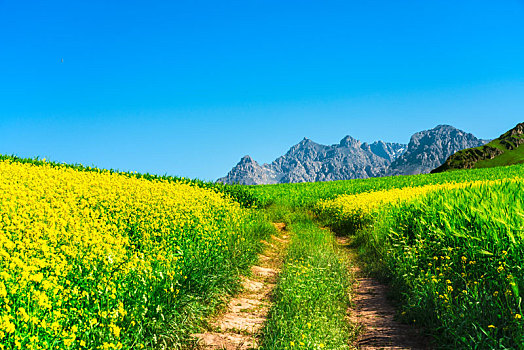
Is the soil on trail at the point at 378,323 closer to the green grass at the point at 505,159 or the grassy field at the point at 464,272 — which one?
the grassy field at the point at 464,272

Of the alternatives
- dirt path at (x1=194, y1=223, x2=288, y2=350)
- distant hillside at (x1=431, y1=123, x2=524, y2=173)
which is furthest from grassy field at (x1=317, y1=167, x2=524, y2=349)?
distant hillside at (x1=431, y1=123, x2=524, y2=173)

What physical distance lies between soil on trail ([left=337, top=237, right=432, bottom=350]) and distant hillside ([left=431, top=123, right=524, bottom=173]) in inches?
5387

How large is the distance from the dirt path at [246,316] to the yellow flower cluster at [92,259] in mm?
922

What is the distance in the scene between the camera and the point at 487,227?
19.6ft

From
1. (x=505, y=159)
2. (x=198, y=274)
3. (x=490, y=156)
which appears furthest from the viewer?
(x=490, y=156)

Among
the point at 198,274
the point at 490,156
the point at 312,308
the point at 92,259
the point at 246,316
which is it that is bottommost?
the point at 246,316

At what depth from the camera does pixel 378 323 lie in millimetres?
6141

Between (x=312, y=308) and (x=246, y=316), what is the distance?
1.24 meters

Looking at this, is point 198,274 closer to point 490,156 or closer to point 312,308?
point 312,308

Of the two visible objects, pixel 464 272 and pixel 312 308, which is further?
pixel 312 308

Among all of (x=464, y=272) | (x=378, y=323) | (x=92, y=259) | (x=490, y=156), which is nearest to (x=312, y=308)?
(x=378, y=323)

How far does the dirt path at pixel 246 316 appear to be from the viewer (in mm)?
5331

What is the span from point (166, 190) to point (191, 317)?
6238mm

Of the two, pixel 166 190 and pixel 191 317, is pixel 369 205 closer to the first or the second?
pixel 166 190
